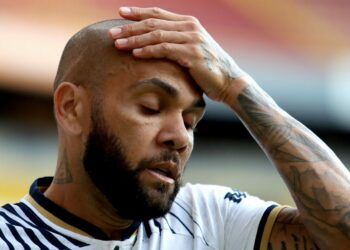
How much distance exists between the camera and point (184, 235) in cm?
205

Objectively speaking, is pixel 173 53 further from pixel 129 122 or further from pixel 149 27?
pixel 129 122

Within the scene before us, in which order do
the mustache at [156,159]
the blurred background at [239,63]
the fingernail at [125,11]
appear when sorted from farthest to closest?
1. the blurred background at [239,63]
2. the fingernail at [125,11]
3. the mustache at [156,159]

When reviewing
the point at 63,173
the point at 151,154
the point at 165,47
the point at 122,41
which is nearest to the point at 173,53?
the point at 165,47

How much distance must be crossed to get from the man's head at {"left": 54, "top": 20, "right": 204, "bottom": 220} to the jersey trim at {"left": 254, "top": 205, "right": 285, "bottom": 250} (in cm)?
26

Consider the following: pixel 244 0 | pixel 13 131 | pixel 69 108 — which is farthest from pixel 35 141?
pixel 69 108

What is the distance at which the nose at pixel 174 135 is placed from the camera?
1.88 meters

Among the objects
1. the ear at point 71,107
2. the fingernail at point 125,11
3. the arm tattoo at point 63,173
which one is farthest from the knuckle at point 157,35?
the arm tattoo at point 63,173

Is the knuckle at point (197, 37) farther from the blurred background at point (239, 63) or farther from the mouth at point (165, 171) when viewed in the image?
the blurred background at point (239, 63)

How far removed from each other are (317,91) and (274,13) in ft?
2.09

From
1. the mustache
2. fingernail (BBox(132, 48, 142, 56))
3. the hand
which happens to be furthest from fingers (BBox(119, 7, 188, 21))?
the mustache

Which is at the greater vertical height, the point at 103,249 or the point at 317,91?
the point at 103,249

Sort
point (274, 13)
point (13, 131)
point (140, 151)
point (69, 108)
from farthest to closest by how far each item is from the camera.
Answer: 1. point (274, 13)
2. point (13, 131)
3. point (69, 108)
4. point (140, 151)

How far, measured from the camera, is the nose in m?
1.88

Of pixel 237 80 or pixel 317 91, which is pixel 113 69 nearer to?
pixel 237 80
